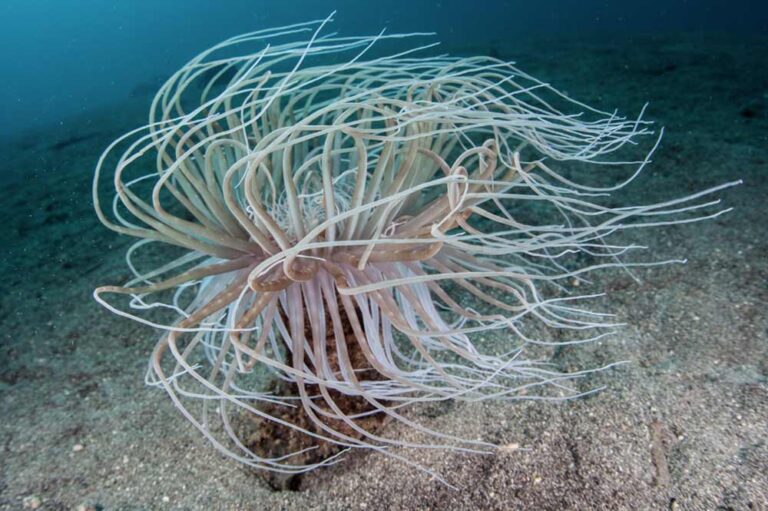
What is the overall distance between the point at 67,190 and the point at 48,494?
694 centimetres

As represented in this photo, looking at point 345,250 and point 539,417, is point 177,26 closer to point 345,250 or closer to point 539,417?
point 345,250

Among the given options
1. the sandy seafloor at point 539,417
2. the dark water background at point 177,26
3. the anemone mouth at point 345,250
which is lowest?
the dark water background at point 177,26

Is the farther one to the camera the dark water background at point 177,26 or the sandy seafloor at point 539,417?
the dark water background at point 177,26

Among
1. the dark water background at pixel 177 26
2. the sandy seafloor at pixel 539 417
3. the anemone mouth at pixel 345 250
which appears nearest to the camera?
the anemone mouth at pixel 345 250

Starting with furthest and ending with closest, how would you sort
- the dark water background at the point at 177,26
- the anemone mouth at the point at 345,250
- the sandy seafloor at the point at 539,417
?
the dark water background at the point at 177,26
the sandy seafloor at the point at 539,417
the anemone mouth at the point at 345,250

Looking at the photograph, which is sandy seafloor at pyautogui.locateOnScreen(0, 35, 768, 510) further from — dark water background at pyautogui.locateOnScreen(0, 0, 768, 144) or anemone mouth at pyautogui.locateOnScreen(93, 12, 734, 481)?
dark water background at pyautogui.locateOnScreen(0, 0, 768, 144)

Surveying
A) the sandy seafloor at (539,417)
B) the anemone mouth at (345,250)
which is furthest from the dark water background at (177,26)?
the anemone mouth at (345,250)

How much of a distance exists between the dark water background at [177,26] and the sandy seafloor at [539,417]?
21975mm

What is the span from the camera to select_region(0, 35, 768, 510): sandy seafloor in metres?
2.26

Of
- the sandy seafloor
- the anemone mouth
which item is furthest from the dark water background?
the anemone mouth

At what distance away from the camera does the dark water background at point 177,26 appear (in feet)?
125

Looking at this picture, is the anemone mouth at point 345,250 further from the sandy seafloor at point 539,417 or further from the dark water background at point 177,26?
the dark water background at point 177,26

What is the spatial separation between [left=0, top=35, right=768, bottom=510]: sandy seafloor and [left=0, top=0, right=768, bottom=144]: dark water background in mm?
21975

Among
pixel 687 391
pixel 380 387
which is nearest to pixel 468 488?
pixel 380 387
